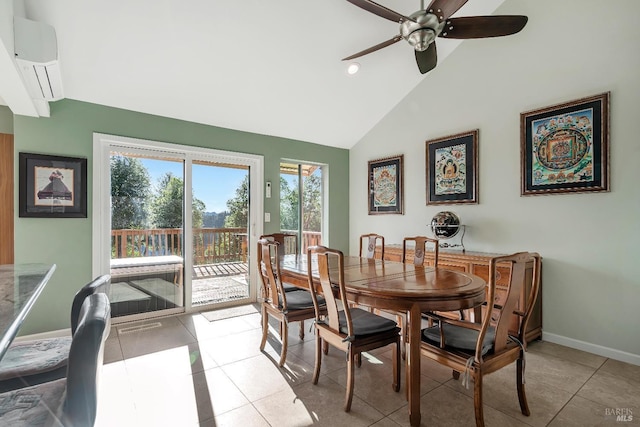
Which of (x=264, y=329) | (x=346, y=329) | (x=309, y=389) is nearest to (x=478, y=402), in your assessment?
(x=346, y=329)

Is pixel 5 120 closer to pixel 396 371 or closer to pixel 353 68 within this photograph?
pixel 353 68

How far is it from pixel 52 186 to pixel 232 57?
2210 millimetres

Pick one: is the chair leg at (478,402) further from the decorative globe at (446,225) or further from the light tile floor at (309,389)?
the decorative globe at (446,225)

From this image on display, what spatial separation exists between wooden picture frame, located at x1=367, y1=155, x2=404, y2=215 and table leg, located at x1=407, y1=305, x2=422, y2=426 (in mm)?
2903

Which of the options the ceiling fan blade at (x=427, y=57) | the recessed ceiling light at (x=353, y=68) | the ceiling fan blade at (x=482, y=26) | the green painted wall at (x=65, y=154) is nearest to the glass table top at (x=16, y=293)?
the green painted wall at (x=65, y=154)

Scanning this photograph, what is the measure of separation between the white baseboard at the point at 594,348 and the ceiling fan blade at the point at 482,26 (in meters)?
2.81

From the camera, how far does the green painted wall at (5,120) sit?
3.43 meters

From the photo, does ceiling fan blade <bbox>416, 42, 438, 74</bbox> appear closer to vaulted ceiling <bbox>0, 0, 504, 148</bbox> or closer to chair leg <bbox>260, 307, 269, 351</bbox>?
vaulted ceiling <bbox>0, 0, 504, 148</bbox>


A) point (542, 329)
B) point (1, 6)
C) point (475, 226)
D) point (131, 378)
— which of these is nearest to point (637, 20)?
point (475, 226)

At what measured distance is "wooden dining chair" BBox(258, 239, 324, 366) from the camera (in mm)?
2678

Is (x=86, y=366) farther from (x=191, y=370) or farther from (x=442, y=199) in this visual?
(x=442, y=199)

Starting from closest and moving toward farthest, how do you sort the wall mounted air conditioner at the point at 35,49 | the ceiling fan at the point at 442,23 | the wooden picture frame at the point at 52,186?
the wall mounted air conditioner at the point at 35,49, the ceiling fan at the point at 442,23, the wooden picture frame at the point at 52,186

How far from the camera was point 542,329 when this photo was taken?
327 cm

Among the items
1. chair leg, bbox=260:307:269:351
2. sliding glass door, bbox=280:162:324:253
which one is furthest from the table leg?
sliding glass door, bbox=280:162:324:253
